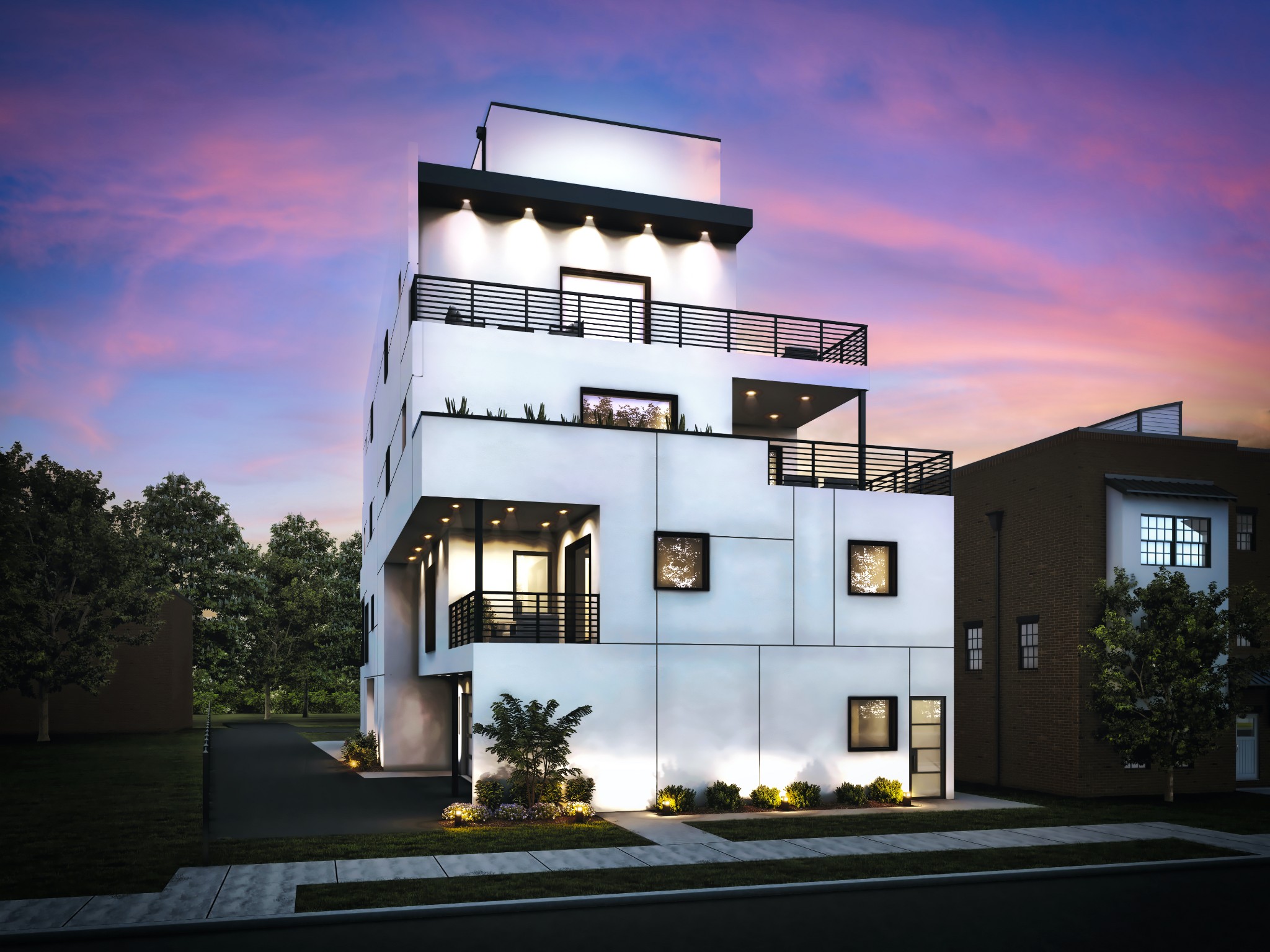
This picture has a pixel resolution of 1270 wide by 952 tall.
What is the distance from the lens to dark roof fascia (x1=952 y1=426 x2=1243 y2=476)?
25.2m

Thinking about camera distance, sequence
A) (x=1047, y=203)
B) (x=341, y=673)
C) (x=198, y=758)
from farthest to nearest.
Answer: (x=341, y=673) < (x=198, y=758) < (x=1047, y=203)

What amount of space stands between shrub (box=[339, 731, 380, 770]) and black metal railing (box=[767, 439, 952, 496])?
16.2 m

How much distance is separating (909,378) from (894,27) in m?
16.1

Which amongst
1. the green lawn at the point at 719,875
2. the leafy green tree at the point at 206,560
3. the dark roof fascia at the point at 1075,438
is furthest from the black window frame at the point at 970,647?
the leafy green tree at the point at 206,560

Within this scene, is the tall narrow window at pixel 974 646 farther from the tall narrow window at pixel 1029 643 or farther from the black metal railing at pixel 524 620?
the black metal railing at pixel 524 620

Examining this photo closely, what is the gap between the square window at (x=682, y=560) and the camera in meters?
21.8

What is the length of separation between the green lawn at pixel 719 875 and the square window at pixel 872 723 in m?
6.38

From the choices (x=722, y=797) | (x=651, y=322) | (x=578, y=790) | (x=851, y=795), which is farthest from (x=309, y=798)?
(x=651, y=322)

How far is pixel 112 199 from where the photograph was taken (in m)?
27.4

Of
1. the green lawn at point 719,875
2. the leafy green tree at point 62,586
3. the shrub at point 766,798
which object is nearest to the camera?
the green lawn at point 719,875

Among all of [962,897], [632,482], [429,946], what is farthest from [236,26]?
[962,897]

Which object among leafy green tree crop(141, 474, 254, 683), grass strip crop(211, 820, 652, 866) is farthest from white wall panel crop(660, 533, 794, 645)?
leafy green tree crop(141, 474, 254, 683)

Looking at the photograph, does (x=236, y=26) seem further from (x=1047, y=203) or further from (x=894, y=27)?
(x=1047, y=203)

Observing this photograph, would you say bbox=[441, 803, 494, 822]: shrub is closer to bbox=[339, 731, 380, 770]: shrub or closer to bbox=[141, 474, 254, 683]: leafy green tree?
bbox=[339, 731, 380, 770]: shrub
